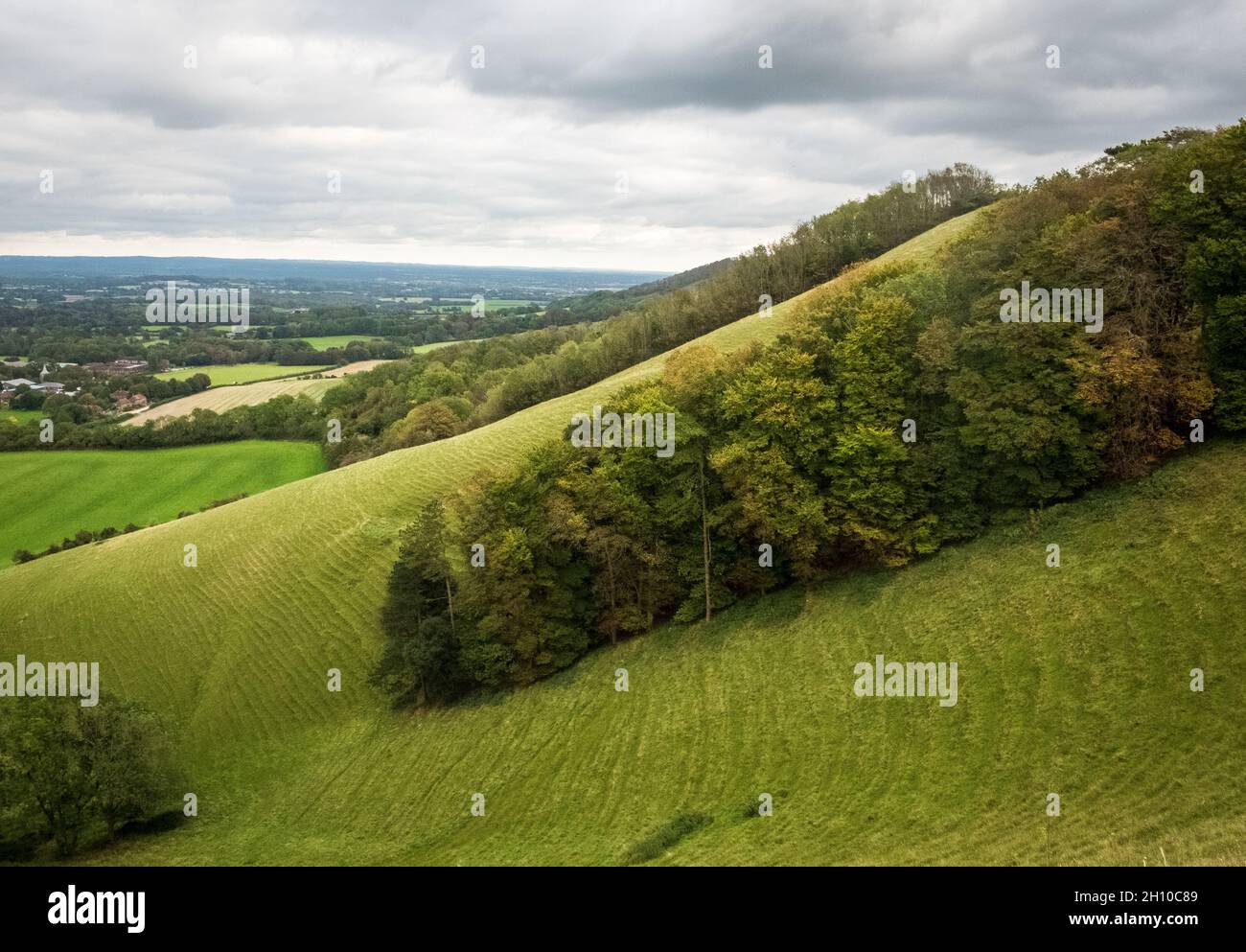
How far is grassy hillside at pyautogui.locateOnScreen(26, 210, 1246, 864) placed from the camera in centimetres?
1794

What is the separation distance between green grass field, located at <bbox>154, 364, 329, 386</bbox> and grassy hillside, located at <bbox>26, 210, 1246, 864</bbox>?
10835 centimetres

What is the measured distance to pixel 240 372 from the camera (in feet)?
490

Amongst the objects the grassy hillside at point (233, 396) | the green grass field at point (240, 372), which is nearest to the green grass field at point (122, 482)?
the grassy hillside at point (233, 396)

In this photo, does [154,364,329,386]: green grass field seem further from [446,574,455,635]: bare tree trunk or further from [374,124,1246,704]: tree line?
[374,124,1246,704]: tree line

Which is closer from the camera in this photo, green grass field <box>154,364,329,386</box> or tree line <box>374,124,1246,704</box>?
tree line <box>374,124,1246,704</box>

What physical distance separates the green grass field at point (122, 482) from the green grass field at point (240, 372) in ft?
162

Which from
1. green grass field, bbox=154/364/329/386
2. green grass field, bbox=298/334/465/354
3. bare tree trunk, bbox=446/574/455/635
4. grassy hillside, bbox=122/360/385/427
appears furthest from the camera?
green grass field, bbox=298/334/465/354

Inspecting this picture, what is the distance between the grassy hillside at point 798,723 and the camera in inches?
706

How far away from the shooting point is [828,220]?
9831 centimetres

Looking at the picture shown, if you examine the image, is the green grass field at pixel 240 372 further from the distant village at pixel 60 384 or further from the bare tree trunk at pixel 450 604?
the bare tree trunk at pixel 450 604

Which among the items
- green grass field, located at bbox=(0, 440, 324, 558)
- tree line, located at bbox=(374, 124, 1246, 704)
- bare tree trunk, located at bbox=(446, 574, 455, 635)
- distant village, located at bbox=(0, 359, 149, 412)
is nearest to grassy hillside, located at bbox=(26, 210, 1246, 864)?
tree line, located at bbox=(374, 124, 1246, 704)

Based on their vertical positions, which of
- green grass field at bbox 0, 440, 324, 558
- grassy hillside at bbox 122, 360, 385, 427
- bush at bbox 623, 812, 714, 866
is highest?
grassy hillside at bbox 122, 360, 385, 427
